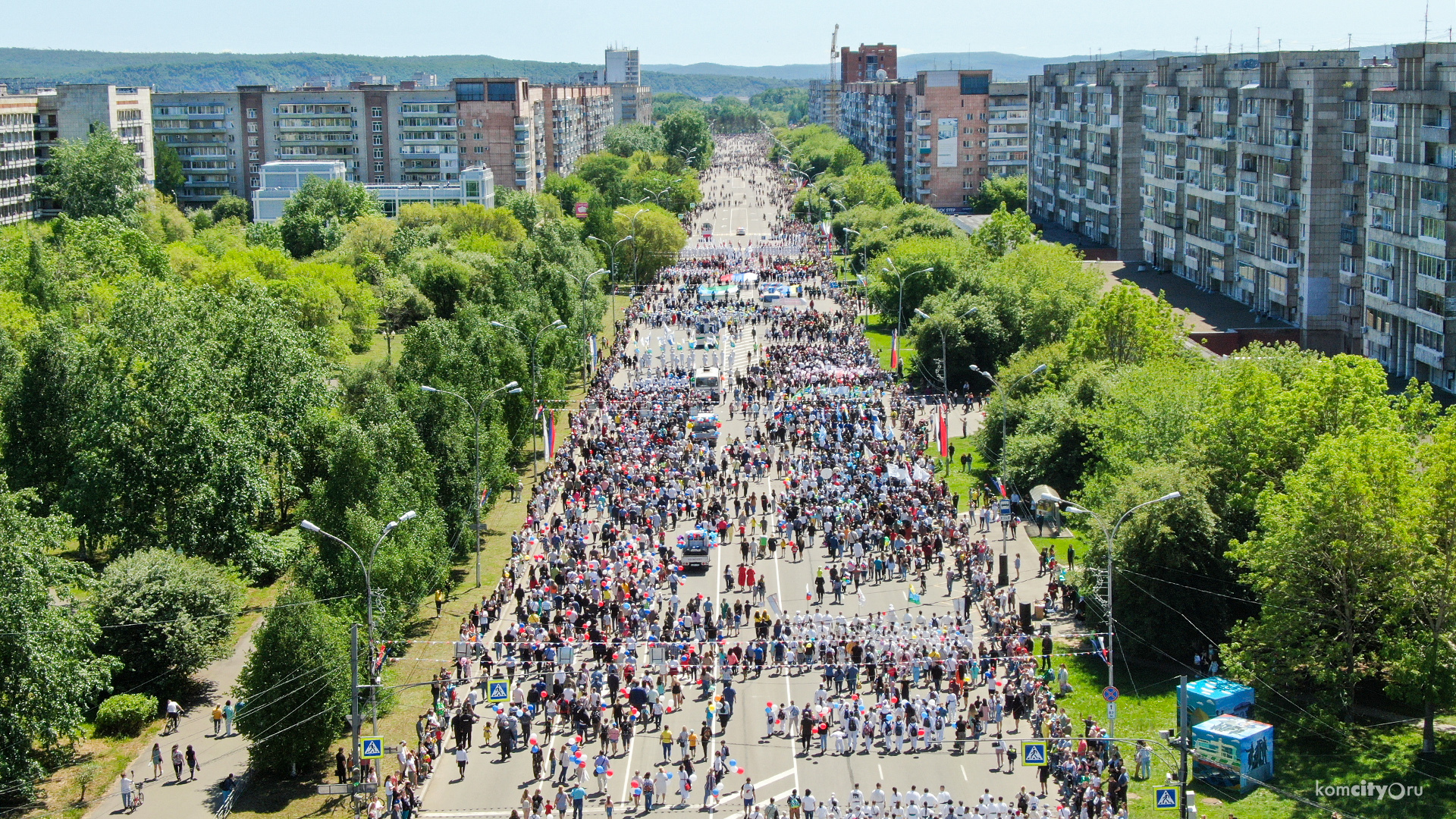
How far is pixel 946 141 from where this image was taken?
15925 centimetres

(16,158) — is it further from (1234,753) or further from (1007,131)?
(1234,753)

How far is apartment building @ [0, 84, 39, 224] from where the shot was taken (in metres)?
126

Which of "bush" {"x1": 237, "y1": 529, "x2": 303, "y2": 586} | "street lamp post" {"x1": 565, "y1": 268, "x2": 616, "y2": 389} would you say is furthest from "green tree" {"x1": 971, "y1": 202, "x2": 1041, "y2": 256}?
"bush" {"x1": 237, "y1": 529, "x2": 303, "y2": 586}

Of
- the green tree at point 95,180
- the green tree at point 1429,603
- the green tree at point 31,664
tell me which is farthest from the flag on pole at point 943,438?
the green tree at point 95,180

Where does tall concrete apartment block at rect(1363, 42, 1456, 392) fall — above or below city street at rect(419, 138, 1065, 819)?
above

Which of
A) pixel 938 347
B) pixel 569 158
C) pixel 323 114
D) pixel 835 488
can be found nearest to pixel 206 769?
pixel 835 488

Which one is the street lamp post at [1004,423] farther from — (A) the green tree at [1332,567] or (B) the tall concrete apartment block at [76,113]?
(B) the tall concrete apartment block at [76,113]

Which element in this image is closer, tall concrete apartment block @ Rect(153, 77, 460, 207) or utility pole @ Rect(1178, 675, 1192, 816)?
utility pole @ Rect(1178, 675, 1192, 816)

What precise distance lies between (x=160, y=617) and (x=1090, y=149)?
327 feet

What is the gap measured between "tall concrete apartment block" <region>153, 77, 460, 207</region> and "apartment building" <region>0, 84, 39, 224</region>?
939 inches

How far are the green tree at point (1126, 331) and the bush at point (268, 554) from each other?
1251 inches

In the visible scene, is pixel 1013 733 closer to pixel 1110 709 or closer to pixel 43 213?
pixel 1110 709

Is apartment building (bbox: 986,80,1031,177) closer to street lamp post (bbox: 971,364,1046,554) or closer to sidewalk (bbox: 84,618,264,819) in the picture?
street lamp post (bbox: 971,364,1046,554)

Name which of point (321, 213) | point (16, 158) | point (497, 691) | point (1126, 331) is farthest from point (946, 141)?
point (497, 691)
